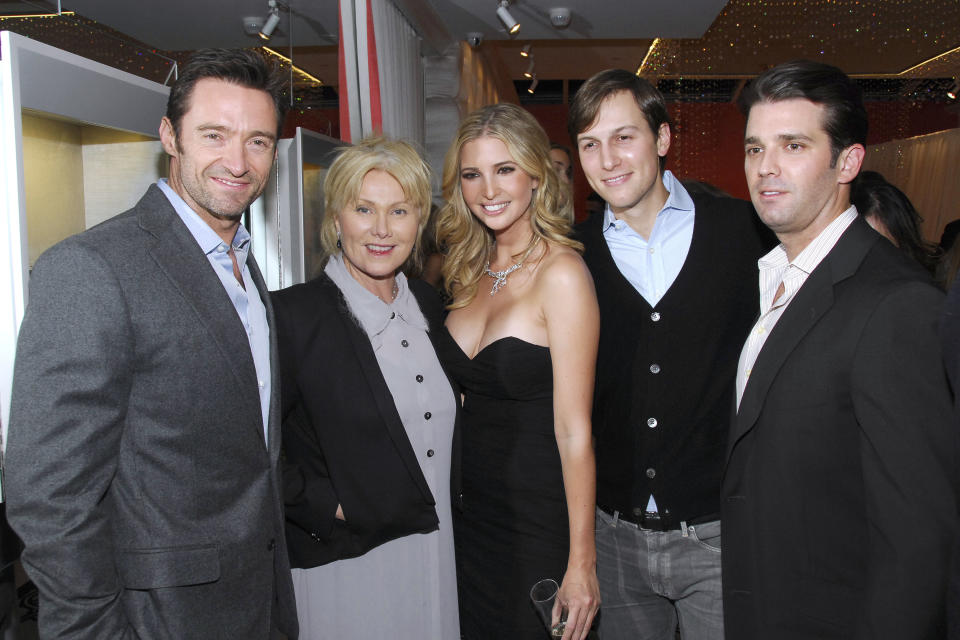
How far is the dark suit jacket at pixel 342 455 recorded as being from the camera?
1.92 meters

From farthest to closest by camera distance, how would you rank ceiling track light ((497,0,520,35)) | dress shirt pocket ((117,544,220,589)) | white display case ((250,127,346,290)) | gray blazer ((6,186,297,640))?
ceiling track light ((497,0,520,35)), white display case ((250,127,346,290)), dress shirt pocket ((117,544,220,589)), gray blazer ((6,186,297,640))

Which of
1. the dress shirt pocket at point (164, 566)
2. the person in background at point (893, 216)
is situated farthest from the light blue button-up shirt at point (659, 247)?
the dress shirt pocket at point (164, 566)

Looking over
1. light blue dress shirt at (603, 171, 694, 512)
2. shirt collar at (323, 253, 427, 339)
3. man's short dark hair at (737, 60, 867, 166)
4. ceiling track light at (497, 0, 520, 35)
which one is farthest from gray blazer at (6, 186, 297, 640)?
ceiling track light at (497, 0, 520, 35)

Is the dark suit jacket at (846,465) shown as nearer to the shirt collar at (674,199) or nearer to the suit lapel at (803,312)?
the suit lapel at (803,312)

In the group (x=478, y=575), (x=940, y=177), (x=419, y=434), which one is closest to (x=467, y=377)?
(x=419, y=434)

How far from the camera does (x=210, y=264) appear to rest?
151 centimetres

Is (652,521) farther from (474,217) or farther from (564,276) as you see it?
(474,217)

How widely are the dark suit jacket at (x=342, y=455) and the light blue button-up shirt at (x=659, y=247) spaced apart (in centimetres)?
77

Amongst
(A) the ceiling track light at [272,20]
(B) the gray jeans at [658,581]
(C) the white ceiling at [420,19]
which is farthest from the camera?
(C) the white ceiling at [420,19]

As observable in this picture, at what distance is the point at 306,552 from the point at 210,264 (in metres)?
0.88

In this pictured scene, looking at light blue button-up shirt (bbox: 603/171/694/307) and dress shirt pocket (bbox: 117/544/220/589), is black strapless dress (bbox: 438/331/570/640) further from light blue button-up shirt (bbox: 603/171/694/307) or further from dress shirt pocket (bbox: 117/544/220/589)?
dress shirt pocket (bbox: 117/544/220/589)

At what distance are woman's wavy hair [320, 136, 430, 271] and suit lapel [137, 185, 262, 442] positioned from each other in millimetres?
680

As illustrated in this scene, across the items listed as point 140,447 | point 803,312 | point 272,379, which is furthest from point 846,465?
point 140,447

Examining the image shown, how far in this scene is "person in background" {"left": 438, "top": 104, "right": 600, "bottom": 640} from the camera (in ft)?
6.43
